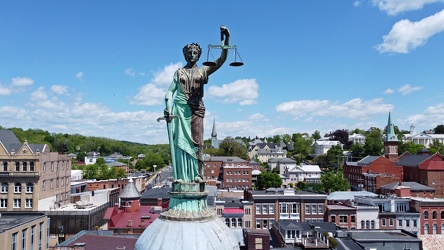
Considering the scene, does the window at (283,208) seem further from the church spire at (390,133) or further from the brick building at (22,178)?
the church spire at (390,133)

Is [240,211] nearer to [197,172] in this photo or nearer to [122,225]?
[122,225]

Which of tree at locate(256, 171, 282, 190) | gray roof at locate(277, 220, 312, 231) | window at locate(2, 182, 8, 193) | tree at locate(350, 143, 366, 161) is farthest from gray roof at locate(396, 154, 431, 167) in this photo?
window at locate(2, 182, 8, 193)

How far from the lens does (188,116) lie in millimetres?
7258

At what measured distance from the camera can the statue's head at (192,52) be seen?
7.33 m

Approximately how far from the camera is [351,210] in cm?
Result: 4959

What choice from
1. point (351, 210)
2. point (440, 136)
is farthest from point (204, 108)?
point (440, 136)

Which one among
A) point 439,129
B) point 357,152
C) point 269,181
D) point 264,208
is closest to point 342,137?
point 439,129

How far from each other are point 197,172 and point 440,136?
7075 inches

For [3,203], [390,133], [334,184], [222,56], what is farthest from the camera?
[390,133]

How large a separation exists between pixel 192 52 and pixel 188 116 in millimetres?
1306

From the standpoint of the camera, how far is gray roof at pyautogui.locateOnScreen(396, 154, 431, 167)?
79.9 metres

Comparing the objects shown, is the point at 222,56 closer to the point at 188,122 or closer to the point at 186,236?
the point at 188,122

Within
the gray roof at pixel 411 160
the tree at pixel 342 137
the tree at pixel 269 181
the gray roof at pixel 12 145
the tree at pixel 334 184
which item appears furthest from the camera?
the tree at pixel 342 137

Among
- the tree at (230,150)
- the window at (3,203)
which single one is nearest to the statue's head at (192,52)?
the window at (3,203)
